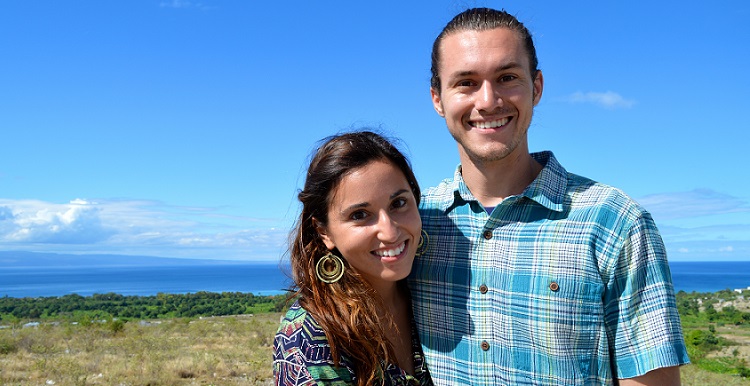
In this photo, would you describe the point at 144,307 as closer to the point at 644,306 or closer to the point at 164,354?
the point at 164,354

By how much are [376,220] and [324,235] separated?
29 cm

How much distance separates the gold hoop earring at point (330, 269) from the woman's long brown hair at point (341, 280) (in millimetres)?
25

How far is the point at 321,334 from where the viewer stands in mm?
2525

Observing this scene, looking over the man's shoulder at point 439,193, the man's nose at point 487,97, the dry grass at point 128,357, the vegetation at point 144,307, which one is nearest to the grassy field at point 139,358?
the dry grass at point 128,357

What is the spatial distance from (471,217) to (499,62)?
690 millimetres

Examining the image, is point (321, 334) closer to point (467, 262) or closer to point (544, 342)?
point (467, 262)

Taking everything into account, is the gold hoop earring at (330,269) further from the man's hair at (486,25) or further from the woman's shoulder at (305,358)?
the man's hair at (486,25)

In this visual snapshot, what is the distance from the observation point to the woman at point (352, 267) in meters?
2.52

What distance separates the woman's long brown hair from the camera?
257cm

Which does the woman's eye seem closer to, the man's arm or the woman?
the woman

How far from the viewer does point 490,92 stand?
2725 millimetres

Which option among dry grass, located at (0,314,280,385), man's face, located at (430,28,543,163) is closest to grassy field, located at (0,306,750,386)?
dry grass, located at (0,314,280,385)

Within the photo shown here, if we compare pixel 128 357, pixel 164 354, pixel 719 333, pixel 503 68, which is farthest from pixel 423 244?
pixel 719 333

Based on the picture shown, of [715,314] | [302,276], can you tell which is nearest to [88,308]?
[715,314]
